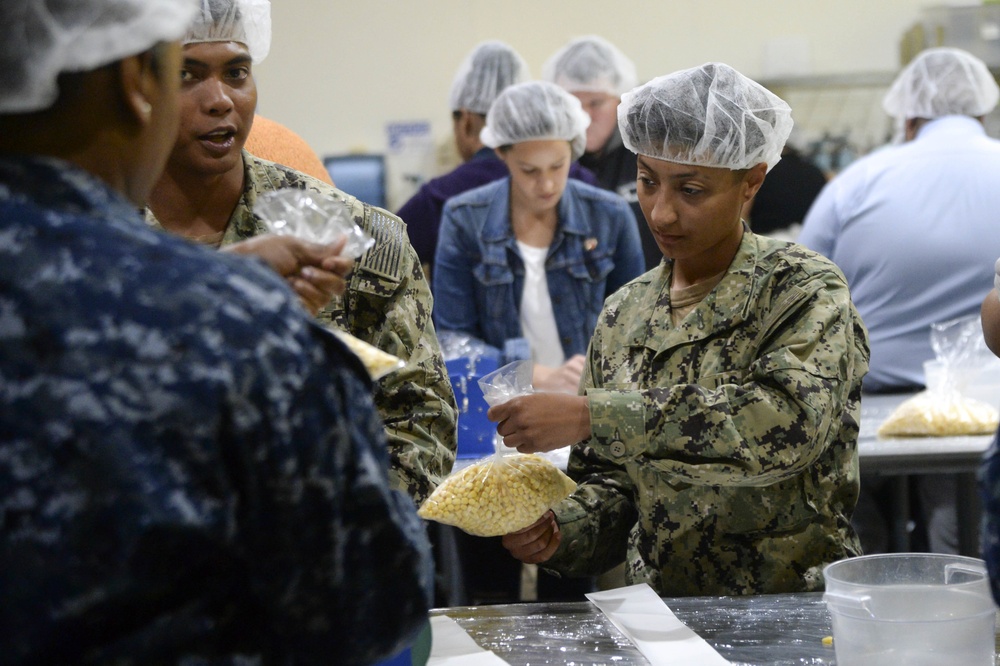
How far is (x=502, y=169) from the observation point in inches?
145

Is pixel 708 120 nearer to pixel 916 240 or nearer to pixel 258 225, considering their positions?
pixel 258 225

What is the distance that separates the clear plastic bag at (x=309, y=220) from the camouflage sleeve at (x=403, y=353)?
1.77 ft

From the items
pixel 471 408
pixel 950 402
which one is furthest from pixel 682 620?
pixel 950 402

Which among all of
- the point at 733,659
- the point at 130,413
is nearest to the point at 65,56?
the point at 130,413

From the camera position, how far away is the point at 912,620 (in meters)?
1.21

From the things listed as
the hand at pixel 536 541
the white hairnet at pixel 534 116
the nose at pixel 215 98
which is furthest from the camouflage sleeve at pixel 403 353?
the white hairnet at pixel 534 116

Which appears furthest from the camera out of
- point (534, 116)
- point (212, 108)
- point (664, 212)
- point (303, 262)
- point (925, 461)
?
point (534, 116)

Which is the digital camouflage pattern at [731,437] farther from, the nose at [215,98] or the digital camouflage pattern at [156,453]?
the digital camouflage pattern at [156,453]

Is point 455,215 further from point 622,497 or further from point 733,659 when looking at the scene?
point 733,659

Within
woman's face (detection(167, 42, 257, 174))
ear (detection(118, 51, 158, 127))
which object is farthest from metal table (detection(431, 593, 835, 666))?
ear (detection(118, 51, 158, 127))

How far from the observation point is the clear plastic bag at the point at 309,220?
1.06m

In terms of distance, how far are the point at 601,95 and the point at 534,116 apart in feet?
2.80

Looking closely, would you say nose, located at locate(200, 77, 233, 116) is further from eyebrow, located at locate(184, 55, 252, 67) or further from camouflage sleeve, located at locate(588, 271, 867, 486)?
camouflage sleeve, located at locate(588, 271, 867, 486)

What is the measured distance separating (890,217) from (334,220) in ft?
8.57
